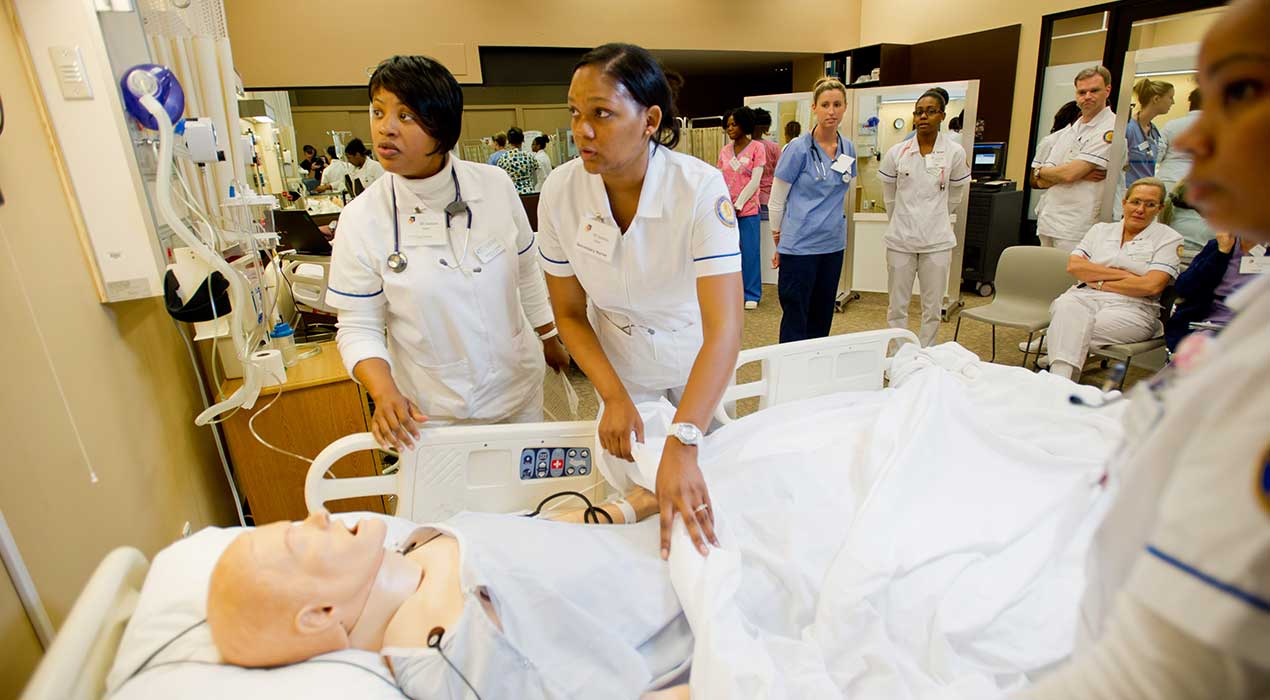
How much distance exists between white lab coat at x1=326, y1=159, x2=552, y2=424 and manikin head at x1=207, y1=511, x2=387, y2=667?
0.59 meters

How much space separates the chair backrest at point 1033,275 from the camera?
3580mm

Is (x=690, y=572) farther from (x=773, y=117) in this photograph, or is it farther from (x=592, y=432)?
(x=773, y=117)

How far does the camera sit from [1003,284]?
3818 millimetres

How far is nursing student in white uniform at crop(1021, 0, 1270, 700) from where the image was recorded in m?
0.39

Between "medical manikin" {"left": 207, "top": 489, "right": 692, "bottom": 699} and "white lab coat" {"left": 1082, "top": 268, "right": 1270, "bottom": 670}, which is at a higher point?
"white lab coat" {"left": 1082, "top": 268, "right": 1270, "bottom": 670}

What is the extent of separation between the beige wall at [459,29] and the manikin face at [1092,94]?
12.7ft

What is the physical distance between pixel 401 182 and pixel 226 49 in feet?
4.62

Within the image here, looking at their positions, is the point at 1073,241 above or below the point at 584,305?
below

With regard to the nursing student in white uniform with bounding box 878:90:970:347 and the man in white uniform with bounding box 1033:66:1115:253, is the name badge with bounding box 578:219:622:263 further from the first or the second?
the man in white uniform with bounding box 1033:66:1115:253

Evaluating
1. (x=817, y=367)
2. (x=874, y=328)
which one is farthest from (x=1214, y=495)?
(x=874, y=328)

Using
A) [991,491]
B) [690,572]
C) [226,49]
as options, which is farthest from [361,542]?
[226,49]

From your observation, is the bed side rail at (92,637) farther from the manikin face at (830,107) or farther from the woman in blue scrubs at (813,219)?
the manikin face at (830,107)

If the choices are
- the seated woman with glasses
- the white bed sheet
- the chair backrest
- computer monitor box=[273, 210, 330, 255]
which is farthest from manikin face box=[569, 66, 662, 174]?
the chair backrest

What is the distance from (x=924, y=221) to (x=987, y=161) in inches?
100
